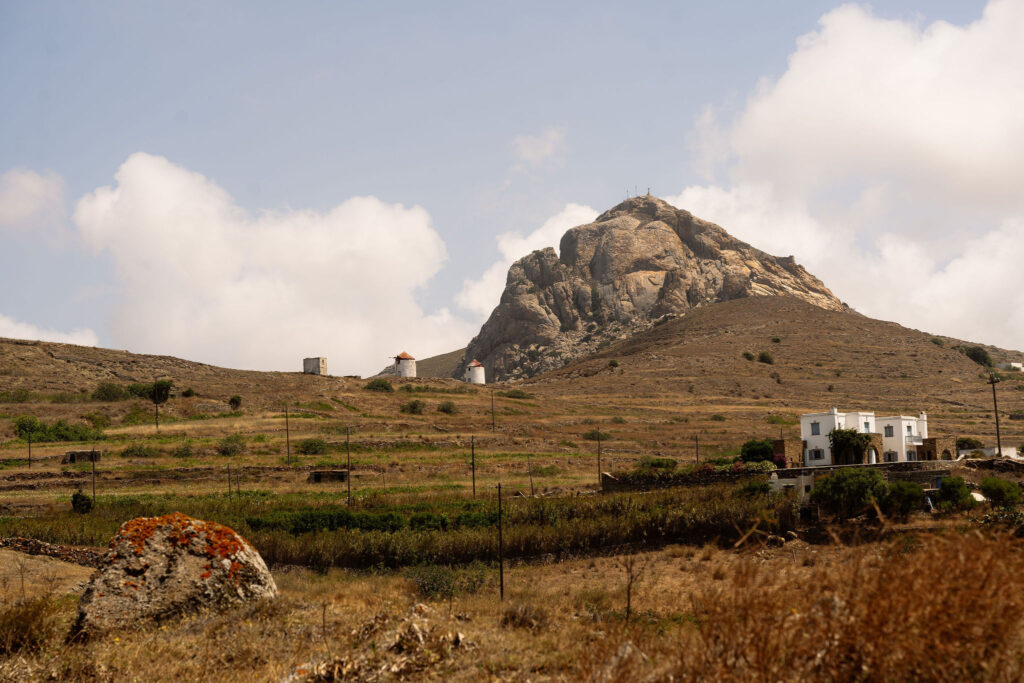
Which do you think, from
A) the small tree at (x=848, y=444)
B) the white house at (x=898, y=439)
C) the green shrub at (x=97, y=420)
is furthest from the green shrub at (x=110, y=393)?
the white house at (x=898, y=439)

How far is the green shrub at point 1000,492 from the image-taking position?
37.7 m

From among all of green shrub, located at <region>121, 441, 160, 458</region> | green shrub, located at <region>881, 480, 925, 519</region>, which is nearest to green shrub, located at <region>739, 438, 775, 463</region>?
green shrub, located at <region>881, 480, 925, 519</region>

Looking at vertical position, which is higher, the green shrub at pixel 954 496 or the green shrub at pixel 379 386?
the green shrub at pixel 379 386

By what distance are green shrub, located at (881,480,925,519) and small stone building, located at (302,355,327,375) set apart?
9245 centimetres

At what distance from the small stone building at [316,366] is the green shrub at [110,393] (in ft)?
97.6

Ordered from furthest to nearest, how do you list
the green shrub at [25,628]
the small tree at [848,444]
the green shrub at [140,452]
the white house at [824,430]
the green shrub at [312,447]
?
the green shrub at [312,447] < the green shrub at [140,452] < the white house at [824,430] < the small tree at [848,444] < the green shrub at [25,628]

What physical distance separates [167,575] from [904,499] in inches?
1358

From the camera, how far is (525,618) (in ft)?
51.4

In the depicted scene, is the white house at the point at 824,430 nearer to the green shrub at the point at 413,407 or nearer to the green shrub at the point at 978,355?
the green shrub at the point at 413,407

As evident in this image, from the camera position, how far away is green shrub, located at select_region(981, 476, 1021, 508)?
37.7 m

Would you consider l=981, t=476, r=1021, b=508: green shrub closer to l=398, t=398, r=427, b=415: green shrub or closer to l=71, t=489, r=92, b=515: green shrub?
l=71, t=489, r=92, b=515: green shrub

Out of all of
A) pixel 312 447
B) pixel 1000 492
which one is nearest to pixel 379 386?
pixel 312 447

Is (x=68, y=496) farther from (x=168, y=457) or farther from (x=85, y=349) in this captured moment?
(x=85, y=349)

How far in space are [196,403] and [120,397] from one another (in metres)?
10.1
